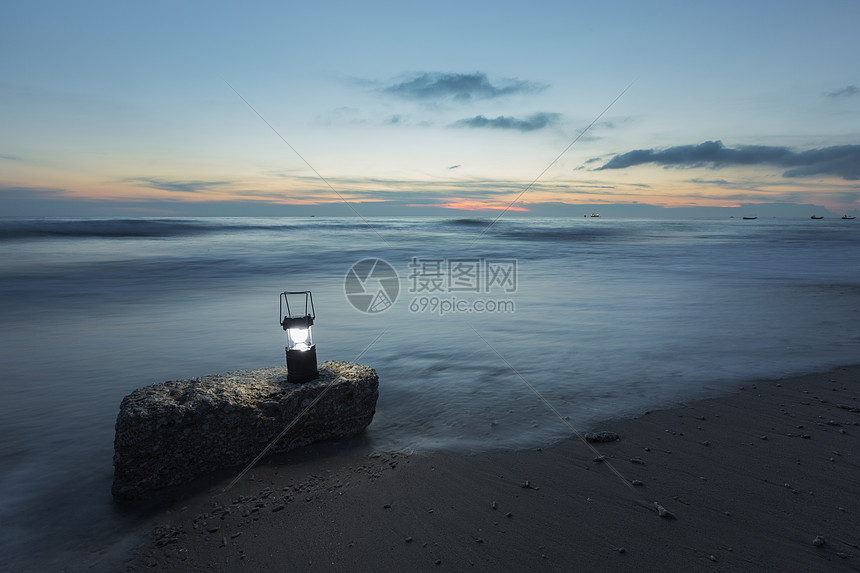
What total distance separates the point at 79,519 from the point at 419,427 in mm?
2613

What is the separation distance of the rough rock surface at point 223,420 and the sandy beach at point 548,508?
17 cm

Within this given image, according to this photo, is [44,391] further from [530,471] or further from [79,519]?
[530,471]

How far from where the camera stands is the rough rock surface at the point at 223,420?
3.01m

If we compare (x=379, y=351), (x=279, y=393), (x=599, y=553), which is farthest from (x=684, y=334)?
(x=279, y=393)

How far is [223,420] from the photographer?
325 centimetres

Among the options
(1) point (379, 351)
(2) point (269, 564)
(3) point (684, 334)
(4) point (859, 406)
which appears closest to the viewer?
(2) point (269, 564)

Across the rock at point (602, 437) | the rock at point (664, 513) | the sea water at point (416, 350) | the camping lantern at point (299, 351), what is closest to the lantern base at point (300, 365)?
the camping lantern at point (299, 351)

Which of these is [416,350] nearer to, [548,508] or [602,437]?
[602,437]

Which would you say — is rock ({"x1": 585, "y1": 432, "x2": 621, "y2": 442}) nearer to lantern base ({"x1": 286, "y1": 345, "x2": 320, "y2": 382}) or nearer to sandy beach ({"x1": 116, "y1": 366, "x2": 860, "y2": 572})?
sandy beach ({"x1": 116, "y1": 366, "x2": 860, "y2": 572})

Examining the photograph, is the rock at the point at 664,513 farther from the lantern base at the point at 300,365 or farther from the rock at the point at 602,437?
the lantern base at the point at 300,365

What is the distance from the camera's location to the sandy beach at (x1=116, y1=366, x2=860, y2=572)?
2.45m

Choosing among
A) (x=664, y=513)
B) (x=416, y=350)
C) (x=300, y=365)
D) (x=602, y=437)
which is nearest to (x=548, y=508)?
(x=664, y=513)

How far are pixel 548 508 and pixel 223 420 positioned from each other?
7.84 ft

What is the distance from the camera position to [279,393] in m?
3.53
